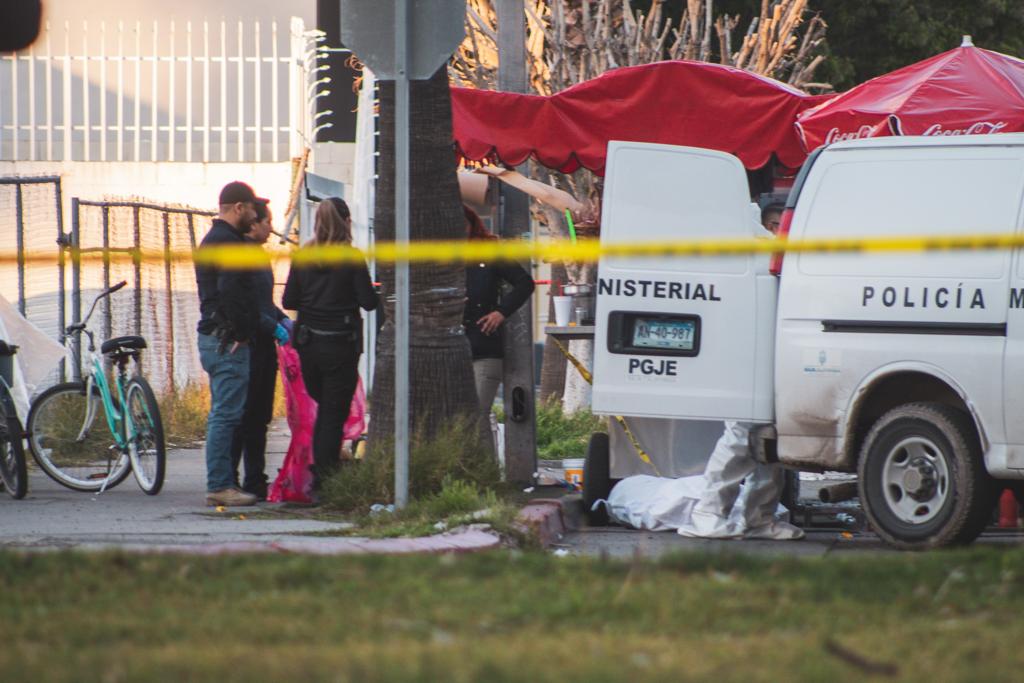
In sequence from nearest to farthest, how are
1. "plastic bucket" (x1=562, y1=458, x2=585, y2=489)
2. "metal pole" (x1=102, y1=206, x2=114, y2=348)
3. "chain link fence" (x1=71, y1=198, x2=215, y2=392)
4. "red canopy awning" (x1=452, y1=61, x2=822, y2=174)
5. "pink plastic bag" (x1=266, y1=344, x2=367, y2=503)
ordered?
"pink plastic bag" (x1=266, y1=344, x2=367, y2=503)
"plastic bucket" (x1=562, y1=458, x2=585, y2=489)
"red canopy awning" (x1=452, y1=61, x2=822, y2=174)
"metal pole" (x1=102, y1=206, x2=114, y2=348)
"chain link fence" (x1=71, y1=198, x2=215, y2=392)

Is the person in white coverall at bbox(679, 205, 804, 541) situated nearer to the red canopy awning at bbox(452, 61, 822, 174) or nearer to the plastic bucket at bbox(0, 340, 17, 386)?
the red canopy awning at bbox(452, 61, 822, 174)

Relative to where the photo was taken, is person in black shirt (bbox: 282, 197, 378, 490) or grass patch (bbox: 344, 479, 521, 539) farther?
person in black shirt (bbox: 282, 197, 378, 490)

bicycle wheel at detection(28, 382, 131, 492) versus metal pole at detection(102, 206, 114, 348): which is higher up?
metal pole at detection(102, 206, 114, 348)

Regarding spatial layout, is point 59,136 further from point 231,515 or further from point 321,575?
point 321,575

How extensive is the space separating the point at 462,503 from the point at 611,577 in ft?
7.74

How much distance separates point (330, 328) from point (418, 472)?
3.74 ft

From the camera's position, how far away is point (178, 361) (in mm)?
15148

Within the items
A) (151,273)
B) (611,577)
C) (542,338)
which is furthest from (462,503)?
(542,338)

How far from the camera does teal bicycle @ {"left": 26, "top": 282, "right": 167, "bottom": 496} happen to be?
31.1ft

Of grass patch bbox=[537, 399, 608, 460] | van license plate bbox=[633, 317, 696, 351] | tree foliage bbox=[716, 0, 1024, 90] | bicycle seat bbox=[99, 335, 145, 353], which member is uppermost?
tree foliage bbox=[716, 0, 1024, 90]

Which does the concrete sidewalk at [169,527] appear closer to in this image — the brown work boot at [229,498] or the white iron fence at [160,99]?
the brown work boot at [229,498]

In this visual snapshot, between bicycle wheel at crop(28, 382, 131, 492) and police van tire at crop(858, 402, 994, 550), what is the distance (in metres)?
4.38

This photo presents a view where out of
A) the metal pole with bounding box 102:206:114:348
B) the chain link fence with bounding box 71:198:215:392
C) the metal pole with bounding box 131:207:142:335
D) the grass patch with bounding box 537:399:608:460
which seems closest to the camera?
the grass patch with bounding box 537:399:608:460

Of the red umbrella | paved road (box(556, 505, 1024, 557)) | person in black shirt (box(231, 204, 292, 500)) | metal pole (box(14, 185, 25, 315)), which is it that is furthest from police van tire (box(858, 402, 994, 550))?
metal pole (box(14, 185, 25, 315))
